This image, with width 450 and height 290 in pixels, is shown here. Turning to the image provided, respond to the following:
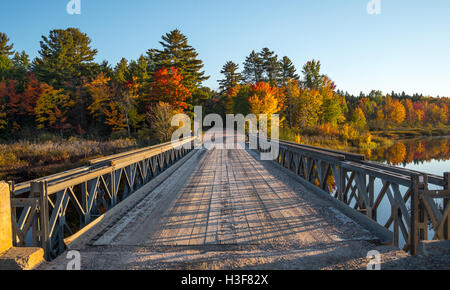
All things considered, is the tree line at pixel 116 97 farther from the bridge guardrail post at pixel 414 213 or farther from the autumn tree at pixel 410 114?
the autumn tree at pixel 410 114

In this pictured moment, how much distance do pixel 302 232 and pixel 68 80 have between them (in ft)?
141

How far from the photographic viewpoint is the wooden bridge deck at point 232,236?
10.2ft

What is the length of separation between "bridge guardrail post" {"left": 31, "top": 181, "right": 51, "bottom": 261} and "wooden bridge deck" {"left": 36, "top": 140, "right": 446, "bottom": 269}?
0.78 ft

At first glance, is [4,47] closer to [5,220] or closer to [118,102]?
[118,102]

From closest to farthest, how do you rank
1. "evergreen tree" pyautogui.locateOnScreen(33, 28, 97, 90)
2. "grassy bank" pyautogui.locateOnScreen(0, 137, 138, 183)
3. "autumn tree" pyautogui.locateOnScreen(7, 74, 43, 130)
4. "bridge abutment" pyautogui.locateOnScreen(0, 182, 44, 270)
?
"bridge abutment" pyautogui.locateOnScreen(0, 182, 44, 270) < "grassy bank" pyautogui.locateOnScreen(0, 137, 138, 183) < "autumn tree" pyautogui.locateOnScreen(7, 74, 43, 130) < "evergreen tree" pyautogui.locateOnScreen(33, 28, 97, 90)

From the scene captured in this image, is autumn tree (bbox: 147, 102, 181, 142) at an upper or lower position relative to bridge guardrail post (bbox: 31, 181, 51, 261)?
upper

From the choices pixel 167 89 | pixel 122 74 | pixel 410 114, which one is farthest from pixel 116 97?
pixel 410 114

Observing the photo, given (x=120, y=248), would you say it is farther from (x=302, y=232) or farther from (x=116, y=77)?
(x=116, y=77)

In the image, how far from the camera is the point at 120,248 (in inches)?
140

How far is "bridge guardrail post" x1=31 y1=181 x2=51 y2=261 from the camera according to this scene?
10.7ft

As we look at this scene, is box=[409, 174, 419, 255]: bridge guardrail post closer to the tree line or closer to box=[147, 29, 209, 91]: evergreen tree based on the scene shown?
the tree line

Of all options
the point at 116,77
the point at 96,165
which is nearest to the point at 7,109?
the point at 116,77

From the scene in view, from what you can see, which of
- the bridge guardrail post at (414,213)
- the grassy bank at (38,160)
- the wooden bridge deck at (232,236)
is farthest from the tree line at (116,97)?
the bridge guardrail post at (414,213)

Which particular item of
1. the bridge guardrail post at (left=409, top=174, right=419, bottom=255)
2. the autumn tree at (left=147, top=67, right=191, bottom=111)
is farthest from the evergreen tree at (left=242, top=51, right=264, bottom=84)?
the bridge guardrail post at (left=409, top=174, right=419, bottom=255)
